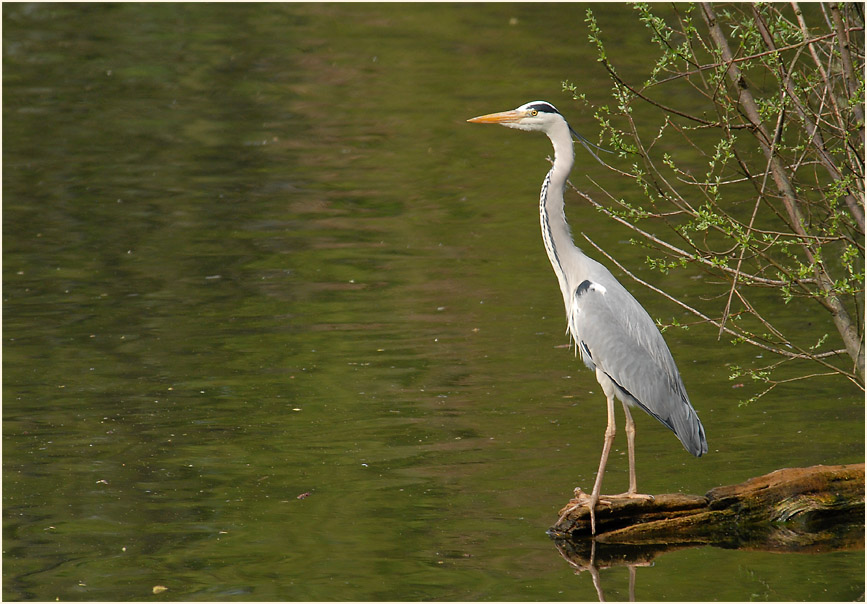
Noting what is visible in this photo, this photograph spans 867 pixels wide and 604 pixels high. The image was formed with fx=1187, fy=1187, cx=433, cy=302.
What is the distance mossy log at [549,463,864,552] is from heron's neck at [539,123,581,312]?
3.85 ft

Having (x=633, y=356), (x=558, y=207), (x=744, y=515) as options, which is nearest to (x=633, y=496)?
(x=744, y=515)

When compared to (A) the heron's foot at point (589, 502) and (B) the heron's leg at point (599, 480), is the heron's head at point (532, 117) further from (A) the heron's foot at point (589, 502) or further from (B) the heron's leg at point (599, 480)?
(A) the heron's foot at point (589, 502)

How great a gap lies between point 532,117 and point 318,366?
9.65 feet

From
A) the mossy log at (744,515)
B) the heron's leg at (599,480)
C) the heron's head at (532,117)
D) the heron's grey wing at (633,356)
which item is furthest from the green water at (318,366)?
the heron's head at (532,117)

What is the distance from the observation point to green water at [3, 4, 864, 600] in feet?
19.1

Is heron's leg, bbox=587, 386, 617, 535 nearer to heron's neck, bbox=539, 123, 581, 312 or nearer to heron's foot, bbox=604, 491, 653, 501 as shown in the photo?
heron's foot, bbox=604, 491, 653, 501

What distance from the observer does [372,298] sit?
390 inches

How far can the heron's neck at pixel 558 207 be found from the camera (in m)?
6.31

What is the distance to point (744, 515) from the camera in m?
6.01

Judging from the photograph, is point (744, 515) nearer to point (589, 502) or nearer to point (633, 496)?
point (633, 496)

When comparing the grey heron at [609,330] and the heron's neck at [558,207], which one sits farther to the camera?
the heron's neck at [558,207]

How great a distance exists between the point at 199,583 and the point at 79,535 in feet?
2.97

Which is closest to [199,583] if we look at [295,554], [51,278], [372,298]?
[295,554]

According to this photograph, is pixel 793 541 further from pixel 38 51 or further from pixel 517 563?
pixel 38 51
